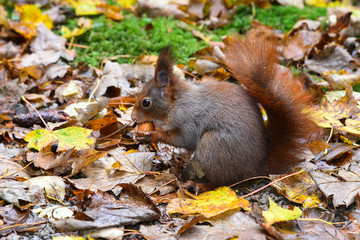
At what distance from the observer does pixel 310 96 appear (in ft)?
6.20

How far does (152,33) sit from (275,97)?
5.88 feet

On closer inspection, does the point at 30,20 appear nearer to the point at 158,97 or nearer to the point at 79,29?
the point at 79,29

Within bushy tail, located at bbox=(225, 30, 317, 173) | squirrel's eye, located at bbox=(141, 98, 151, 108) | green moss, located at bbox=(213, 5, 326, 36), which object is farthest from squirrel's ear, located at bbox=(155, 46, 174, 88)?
green moss, located at bbox=(213, 5, 326, 36)

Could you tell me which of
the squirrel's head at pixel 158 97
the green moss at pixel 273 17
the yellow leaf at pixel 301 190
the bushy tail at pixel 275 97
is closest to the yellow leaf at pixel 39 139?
the squirrel's head at pixel 158 97

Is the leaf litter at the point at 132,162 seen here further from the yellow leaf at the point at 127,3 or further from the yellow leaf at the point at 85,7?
the yellow leaf at the point at 127,3

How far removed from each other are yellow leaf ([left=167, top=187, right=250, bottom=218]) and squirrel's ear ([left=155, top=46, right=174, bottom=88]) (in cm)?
68

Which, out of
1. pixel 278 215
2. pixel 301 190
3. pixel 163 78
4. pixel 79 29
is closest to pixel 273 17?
pixel 79 29

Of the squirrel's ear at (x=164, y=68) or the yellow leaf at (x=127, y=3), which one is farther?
the yellow leaf at (x=127, y=3)

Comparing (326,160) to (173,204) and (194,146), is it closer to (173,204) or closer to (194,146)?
(194,146)

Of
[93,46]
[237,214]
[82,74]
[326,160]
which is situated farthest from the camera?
[93,46]

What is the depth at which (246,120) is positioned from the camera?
1.95m

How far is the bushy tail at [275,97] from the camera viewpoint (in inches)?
73.5

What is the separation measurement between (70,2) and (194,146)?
2.71 meters

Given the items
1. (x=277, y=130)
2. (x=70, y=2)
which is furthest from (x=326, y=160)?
(x=70, y=2)
